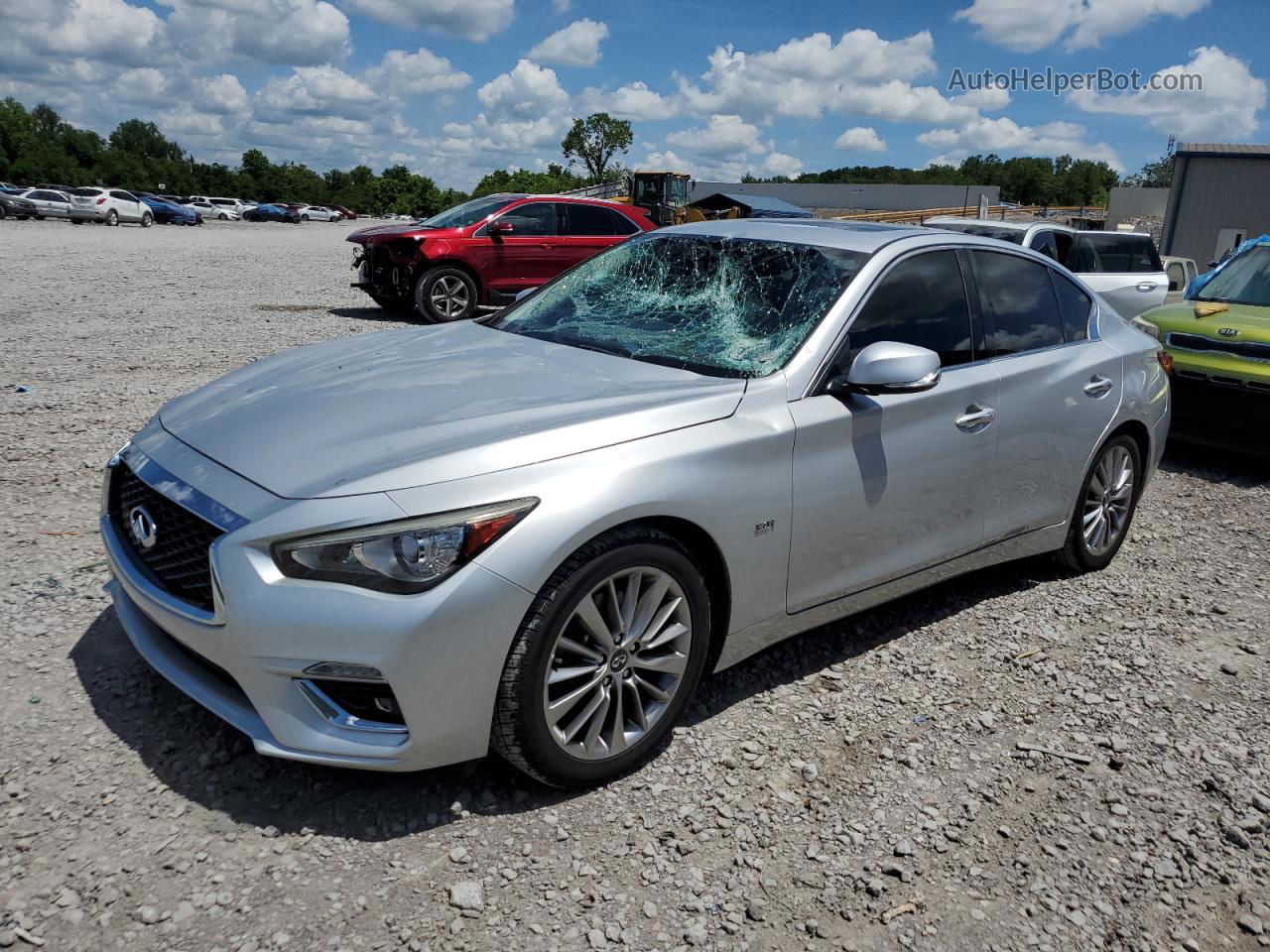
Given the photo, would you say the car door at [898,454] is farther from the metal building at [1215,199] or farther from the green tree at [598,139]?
the green tree at [598,139]

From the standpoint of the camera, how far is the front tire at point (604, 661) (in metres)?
2.66

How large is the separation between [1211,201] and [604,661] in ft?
123

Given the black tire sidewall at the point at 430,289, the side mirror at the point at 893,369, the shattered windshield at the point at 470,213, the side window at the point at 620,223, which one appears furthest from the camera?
the side window at the point at 620,223

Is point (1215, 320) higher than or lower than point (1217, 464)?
higher

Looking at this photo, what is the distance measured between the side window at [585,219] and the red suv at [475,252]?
1 centimetres

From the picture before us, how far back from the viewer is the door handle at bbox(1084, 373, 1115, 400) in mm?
4484

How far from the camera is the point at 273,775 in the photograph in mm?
2961

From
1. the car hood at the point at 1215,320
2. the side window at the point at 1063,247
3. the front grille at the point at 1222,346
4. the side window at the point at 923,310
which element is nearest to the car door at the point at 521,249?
the side window at the point at 1063,247

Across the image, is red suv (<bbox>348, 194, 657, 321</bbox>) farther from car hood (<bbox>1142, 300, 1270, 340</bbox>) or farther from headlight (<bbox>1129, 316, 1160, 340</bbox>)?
car hood (<bbox>1142, 300, 1270, 340</bbox>)

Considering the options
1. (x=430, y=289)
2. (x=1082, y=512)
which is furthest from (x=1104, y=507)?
(x=430, y=289)

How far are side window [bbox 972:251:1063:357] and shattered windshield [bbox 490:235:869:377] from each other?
0.75 m

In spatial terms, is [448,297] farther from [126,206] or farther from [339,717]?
[126,206]

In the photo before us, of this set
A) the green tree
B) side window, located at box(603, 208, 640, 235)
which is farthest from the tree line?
side window, located at box(603, 208, 640, 235)

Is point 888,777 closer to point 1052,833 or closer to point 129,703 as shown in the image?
point 1052,833
